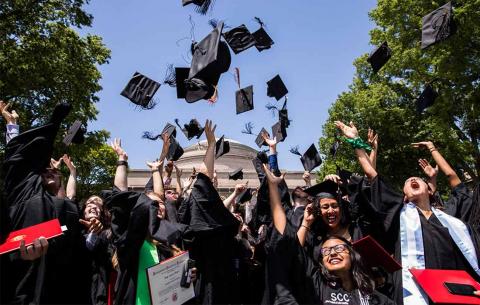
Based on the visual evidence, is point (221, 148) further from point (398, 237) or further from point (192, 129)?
point (398, 237)

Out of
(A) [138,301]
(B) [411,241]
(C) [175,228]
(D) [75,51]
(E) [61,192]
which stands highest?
(D) [75,51]

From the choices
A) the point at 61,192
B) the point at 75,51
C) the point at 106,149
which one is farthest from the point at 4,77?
the point at 106,149

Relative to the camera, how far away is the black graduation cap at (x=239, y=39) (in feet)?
20.3

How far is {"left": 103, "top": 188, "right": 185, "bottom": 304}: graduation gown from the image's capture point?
3.46 m

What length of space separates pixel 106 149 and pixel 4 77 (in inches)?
743

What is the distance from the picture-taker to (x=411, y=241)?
3.70 m

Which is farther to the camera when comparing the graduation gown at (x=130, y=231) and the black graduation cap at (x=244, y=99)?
the black graduation cap at (x=244, y=99)

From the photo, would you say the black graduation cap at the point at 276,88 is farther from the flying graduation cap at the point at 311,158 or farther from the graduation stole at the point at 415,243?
the graduation stole at the point at 415,243

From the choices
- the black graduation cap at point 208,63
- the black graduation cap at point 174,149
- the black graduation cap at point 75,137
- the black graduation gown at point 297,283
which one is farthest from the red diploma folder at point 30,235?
the black graduation cap at point 174,149

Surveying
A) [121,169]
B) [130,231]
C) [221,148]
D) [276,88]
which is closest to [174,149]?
[221,148]

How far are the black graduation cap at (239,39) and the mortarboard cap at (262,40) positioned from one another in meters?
0.68

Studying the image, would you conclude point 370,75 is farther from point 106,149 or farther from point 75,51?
point 106,149

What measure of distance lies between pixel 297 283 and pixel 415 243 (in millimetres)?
1233

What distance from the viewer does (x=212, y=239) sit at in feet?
12.9
